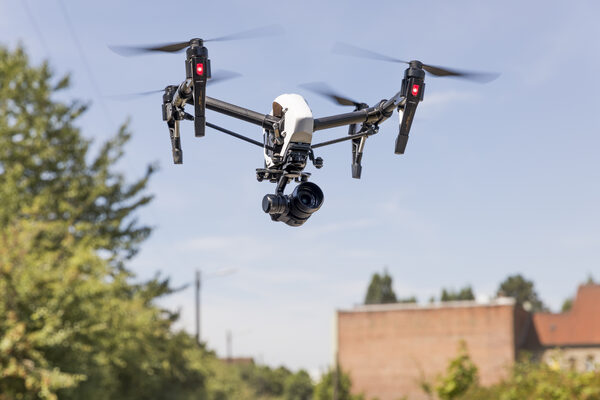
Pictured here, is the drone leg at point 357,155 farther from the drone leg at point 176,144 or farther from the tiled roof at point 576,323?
the tiled roof at point 576,323

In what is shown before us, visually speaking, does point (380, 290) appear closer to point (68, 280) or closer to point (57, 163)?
point (57, 163)

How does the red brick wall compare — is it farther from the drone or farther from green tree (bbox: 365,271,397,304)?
the drone

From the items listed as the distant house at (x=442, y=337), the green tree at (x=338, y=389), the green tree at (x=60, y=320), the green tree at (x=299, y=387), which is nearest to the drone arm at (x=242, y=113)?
the green tree at (x=60, y=320)

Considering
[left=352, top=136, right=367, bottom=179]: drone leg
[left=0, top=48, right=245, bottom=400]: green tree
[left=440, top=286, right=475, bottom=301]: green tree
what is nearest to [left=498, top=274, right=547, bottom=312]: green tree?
[left=440, top=286, right=475, bottom=301]: green tree

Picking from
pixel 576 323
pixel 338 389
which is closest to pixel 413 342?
pixel 338 389

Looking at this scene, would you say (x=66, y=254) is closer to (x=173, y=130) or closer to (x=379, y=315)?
(x=173, y=130)

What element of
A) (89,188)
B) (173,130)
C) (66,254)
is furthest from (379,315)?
(173,130)
